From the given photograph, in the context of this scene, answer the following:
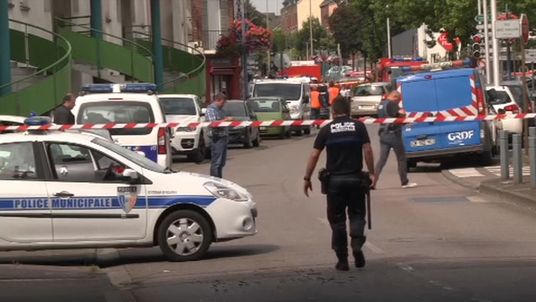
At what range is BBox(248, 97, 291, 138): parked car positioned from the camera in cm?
3812

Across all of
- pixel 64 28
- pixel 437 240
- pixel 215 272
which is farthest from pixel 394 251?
pixel 64 28

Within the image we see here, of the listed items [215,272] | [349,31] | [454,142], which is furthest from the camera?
[349,31]

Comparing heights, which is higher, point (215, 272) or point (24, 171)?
point (24, 171)

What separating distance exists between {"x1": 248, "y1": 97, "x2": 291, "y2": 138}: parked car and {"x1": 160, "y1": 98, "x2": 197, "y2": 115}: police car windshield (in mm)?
8840

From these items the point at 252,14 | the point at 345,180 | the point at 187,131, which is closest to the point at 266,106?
the point at 187,131

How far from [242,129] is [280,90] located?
11.3 meters

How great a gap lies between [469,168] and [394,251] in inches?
436

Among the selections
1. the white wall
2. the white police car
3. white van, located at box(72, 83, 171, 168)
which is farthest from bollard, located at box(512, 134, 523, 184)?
the white wall

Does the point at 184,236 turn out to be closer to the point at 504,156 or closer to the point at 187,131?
the point at 504,156

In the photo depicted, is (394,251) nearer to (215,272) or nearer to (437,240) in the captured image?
(437,240)

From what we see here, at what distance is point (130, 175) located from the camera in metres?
11.5

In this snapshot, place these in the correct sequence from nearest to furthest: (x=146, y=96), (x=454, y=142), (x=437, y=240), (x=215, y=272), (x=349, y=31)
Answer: (x=215, y=272) → (x=437, y=240) → (x=146, y=96) → (x=454, y=142) → (x=349, y=31)

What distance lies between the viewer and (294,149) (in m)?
32.7

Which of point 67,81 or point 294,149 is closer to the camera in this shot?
point 67,81
